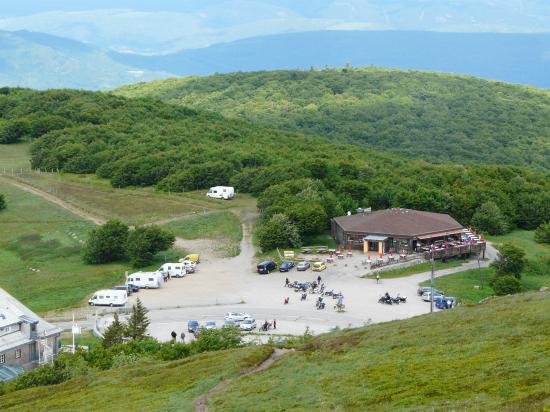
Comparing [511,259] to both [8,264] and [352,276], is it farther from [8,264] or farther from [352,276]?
[8,264]

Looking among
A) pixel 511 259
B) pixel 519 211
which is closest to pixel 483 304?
pixel 511 259

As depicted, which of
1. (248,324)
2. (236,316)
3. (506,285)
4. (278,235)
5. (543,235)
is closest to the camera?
(248,324)

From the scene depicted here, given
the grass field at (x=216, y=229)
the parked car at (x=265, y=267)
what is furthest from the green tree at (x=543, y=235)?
the grass field at (x=216, y=229)

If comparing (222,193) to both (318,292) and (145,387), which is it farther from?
(145,387)

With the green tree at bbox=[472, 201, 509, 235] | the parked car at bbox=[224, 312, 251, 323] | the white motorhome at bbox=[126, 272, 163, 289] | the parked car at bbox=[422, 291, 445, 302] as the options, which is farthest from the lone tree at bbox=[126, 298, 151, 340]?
the green tree at bbox=[472, 201, 509, 235]

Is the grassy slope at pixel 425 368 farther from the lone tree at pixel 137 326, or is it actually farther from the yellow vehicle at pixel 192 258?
the yellow vehicle at pixel 192 258

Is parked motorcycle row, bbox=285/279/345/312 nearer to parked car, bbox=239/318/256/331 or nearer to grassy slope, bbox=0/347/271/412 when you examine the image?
parked car, bbox=239/318/256/331

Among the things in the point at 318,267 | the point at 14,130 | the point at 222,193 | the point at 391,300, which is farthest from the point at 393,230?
the point at 14,130
